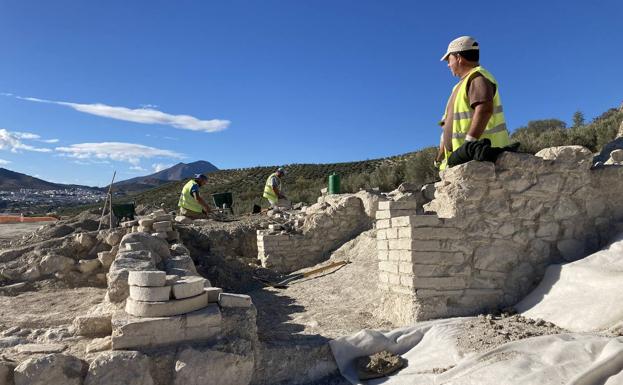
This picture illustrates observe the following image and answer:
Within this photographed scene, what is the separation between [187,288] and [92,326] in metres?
0.85

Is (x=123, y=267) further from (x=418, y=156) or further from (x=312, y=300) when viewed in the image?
(x=418, y=156)

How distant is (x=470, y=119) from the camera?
5.04 metres

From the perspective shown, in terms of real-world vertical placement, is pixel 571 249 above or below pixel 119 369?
above

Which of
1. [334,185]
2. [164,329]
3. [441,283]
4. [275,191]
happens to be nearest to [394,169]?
[334,185]

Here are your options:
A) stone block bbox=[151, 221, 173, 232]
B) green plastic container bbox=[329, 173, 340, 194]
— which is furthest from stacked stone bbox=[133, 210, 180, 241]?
green plastic container bbox=[329, 173, 340, 194]

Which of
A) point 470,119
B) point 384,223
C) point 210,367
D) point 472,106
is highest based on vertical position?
point 472,106

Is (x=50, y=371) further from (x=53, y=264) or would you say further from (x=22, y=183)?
(x=22, y=183)

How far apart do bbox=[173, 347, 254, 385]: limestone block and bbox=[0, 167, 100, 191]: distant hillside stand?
6115 centimetres

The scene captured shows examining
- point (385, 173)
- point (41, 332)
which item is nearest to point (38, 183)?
point (385, 173)

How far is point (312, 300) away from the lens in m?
7.14

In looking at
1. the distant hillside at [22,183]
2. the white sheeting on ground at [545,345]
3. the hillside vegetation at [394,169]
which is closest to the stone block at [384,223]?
the white sheeting on ground at [545,345]

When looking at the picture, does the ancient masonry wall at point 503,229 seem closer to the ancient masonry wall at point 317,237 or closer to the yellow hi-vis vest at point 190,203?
the ancient masonry wall at point 317,237

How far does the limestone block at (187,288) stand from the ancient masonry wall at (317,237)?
606 cm

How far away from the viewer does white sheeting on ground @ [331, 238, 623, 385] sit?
3.10m
